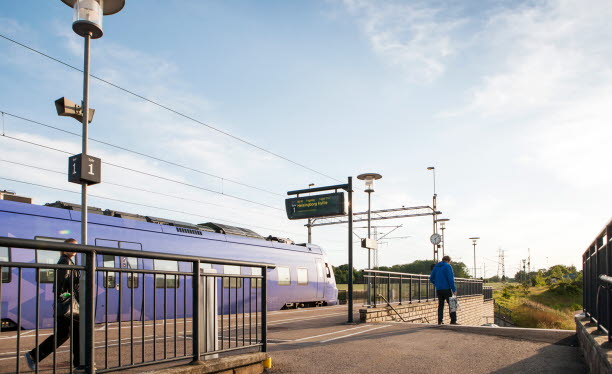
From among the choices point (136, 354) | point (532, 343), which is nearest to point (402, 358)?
point (532, 343)

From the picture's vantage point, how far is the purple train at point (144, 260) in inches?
394


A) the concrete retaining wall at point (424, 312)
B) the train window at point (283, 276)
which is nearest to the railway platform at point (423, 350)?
the concrete retaining wall at point (424, 312)

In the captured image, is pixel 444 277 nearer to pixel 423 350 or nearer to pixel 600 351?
pixel 423 350

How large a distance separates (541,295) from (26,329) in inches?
1996

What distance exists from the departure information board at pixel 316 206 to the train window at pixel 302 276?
98.4 inches

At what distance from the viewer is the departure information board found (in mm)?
20828

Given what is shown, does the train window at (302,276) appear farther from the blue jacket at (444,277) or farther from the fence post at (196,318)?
the fence post at (196,318)

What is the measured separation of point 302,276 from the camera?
71.1 feet

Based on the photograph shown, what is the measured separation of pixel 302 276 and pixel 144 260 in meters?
9.83

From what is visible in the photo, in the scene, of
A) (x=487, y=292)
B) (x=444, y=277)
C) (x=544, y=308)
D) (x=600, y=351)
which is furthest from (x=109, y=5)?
(x=487, y=292)

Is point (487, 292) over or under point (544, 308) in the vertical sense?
over

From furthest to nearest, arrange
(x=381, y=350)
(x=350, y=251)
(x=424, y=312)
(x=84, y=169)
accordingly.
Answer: (x=424, y=312) < (x=350, y=251) < (x=84, y=169) < (x=381, y=350)

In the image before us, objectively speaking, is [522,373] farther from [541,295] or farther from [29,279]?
[541,295]

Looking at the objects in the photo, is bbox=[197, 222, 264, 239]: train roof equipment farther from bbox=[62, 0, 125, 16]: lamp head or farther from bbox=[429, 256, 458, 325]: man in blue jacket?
bbox=[62, 0, 125, 16]: lamp head
